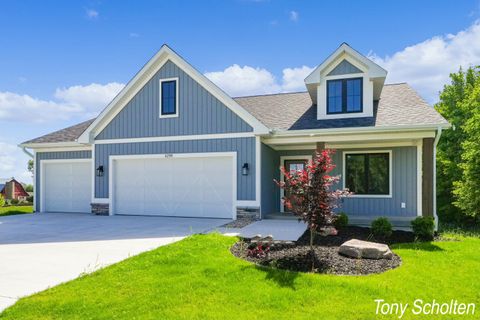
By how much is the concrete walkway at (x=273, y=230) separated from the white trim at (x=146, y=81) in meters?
3.05

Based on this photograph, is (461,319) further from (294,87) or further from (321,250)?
(294,87)

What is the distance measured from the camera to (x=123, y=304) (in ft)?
15.0

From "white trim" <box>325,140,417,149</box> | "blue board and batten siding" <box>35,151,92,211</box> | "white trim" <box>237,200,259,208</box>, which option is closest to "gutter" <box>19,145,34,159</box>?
"blue board and batten siding" <box>35,151,92,211</box>

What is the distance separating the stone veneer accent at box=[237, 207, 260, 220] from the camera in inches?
452

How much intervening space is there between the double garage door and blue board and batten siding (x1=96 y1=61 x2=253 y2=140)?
1.03 metres

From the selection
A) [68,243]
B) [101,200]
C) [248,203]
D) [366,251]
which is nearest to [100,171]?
[101,200]

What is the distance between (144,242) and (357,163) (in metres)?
8.26

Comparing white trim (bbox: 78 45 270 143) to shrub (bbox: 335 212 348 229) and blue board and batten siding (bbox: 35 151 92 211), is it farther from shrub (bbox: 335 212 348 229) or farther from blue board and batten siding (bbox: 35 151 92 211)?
shrub (bbox: 335 212 348 229)

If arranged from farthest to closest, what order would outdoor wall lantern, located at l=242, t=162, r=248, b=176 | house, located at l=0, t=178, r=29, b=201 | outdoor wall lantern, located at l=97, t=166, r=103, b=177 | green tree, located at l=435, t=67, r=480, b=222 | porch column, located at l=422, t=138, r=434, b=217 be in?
house, located at l=0, t=178, r=29, b=201
green tree, located at l=435, t=67, r=480, b=222
outdoor wall lantern, located at l=97, t=166, r=103, b=177
outdoor wall lantern, located at l=242, t=162, r=248, b=176
porch column, located at l=422, t=138, r=434, b=217

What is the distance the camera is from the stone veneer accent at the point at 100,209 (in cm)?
1359

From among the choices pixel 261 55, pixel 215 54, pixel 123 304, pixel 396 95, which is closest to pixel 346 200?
pixel 396 95

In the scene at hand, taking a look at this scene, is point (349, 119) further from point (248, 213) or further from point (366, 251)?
point (366, 251)

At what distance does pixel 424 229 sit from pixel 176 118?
29.3 ft

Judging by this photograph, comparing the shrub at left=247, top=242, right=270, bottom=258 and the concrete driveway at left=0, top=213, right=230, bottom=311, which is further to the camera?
the shrub at left=247, top=242, right=270, bottom=258
